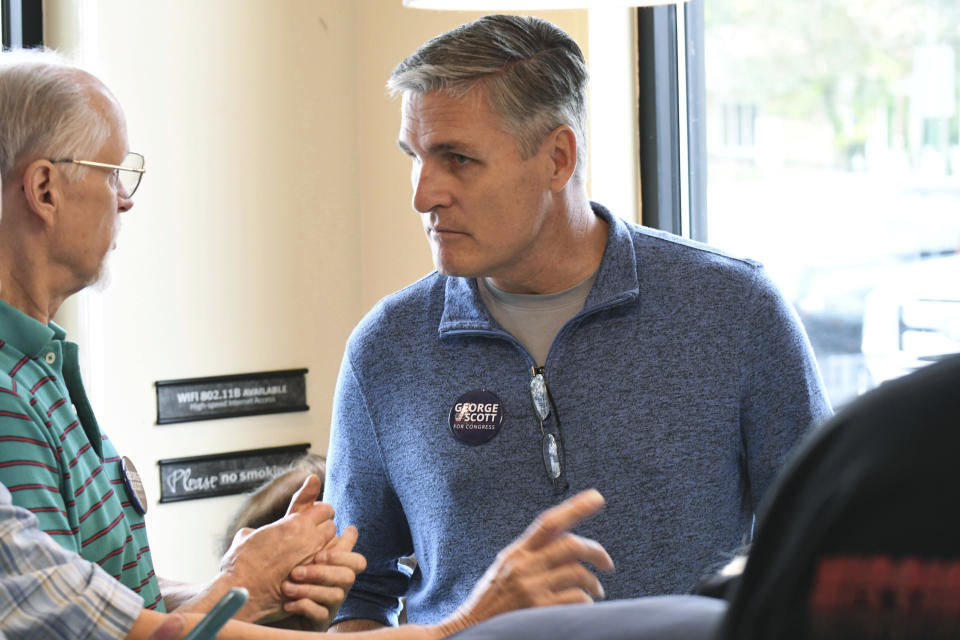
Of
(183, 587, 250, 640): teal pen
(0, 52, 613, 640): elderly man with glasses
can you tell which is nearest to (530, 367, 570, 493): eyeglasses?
(0, 52, 613, 640): elderly man with glasses

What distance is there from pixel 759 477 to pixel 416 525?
1.89 feet

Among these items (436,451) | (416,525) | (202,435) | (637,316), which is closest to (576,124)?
(637,316)

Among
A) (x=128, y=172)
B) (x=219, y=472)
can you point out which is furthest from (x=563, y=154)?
(x=219, y=472)

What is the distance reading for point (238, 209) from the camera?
3.07 metres

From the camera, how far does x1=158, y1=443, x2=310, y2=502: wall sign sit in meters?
2.93

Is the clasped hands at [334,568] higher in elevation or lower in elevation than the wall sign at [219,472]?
higher

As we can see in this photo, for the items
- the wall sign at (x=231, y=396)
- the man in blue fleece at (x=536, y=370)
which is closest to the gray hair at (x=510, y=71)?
the man in blue fleece at (x=536, y=370)

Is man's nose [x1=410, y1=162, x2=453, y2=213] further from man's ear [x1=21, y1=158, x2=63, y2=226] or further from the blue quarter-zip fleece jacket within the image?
man's ear [x1=21, y1=158, x2=63, y2=226]

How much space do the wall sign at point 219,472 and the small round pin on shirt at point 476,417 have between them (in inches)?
49.9

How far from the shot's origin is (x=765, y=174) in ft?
8.69

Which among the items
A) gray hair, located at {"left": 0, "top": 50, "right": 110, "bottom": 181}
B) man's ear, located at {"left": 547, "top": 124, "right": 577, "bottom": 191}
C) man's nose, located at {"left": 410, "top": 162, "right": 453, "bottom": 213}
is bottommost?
man's nose, located at {"left": 410, "top": 162, "right": 453, "bottom": 213}

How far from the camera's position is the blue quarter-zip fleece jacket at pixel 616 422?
5.54 ft

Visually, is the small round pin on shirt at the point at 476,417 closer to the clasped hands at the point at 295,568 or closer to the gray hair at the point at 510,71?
the clasped hands at the point at 295,568

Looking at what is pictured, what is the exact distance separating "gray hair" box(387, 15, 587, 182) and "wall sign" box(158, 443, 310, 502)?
146cm
